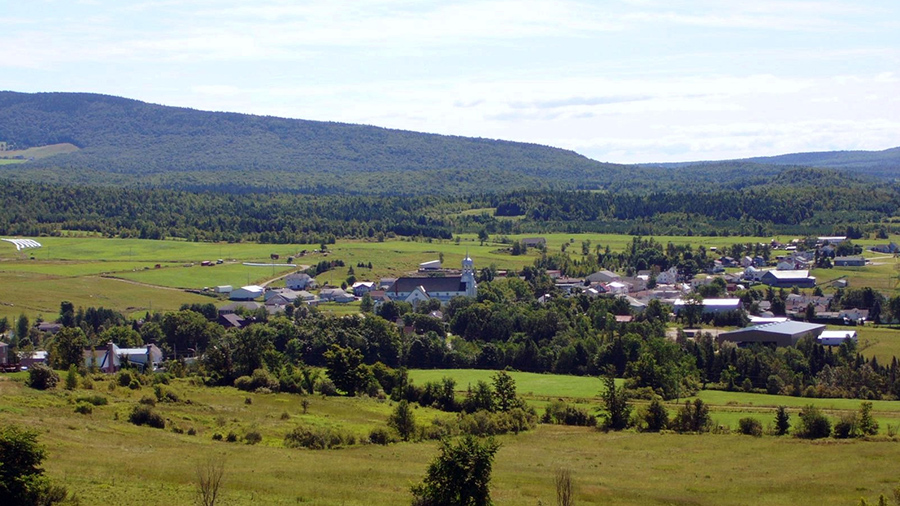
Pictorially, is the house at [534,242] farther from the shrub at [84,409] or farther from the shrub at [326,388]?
the shrub at [84,409]

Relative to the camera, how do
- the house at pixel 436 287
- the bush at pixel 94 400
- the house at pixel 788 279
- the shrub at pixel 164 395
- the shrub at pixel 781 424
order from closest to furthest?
the bush at pixel 94 400 < the shrub at pixel 781 424 < the shrub at pixel 164 395 < the house at pixel 436 287 < the house at pixel 788 279

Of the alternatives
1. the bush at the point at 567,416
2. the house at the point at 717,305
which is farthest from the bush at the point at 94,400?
the house at the point at 717,305

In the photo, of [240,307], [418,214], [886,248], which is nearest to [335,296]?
[240,307]

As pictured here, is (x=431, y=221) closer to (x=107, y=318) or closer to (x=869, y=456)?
(x=107, y=318)

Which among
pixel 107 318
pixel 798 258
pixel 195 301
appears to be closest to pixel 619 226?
pixel 798 258

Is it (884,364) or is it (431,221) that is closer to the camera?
(884,364)

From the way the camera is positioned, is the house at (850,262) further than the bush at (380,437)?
Yes
